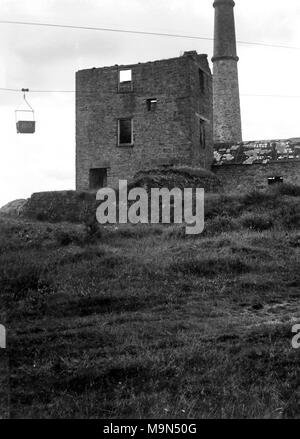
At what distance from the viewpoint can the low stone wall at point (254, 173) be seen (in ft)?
96.5

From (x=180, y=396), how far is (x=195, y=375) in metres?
0.68

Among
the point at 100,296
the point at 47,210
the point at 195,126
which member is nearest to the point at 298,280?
the point at 100,296

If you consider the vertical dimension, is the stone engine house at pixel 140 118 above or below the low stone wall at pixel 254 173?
above

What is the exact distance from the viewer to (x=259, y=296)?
1123 cm

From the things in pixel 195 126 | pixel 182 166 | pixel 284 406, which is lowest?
pixel 284 406

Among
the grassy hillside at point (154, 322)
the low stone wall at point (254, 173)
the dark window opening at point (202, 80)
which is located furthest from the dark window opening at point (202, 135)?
the grassy hillside at point (154, 322)

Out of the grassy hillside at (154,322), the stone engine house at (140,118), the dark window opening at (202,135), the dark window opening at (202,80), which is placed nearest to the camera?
the grassy hillside at (154,322)

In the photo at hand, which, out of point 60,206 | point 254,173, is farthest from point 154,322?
point 254,173

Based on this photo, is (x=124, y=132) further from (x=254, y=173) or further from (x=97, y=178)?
(x=254, y=173)

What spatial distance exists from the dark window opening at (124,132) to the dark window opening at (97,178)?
1.65m

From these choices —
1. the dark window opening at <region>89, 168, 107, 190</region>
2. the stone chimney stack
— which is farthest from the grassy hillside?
the stone chimney stack

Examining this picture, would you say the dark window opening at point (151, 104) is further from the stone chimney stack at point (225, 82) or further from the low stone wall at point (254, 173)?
the stone chimney stack at point (225, 82)

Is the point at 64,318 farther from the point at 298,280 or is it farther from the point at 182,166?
the point at 182,166

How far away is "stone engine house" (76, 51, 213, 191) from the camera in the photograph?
27.0 metres
